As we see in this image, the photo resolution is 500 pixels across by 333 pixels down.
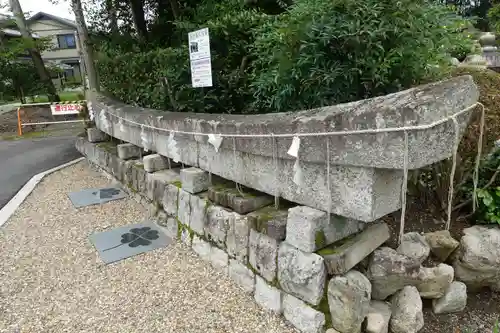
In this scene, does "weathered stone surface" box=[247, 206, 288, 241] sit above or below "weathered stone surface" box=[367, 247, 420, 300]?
above

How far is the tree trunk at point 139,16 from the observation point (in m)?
6.25

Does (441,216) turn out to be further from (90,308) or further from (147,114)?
(147,114)

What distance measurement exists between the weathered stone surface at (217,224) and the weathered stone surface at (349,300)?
94cm

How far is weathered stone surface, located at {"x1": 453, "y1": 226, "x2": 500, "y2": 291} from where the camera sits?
2.21 meters

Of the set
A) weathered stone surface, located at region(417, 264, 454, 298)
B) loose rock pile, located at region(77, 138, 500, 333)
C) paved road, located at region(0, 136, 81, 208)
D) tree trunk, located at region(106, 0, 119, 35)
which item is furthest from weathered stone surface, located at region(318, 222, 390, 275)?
tree trunk, located at region(106, 0, 119, 35)

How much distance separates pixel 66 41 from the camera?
30812mm

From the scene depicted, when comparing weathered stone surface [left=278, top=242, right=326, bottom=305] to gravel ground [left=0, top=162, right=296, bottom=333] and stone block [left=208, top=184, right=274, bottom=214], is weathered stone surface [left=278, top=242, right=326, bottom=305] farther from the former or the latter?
stone block [left=208, top=184, right=274, bottom=214]

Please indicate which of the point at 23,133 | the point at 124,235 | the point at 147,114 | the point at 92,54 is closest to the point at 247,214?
the point at 124,235

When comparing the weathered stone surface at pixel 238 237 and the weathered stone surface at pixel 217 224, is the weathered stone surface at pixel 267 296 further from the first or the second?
the weathered stone surface at pixel 217 224

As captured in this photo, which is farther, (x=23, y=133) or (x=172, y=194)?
(x=23, y=133)

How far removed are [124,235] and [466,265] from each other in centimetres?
291

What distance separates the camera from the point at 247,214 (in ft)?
8.04

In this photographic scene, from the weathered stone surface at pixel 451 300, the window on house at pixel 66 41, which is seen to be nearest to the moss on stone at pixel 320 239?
the weathered stone surface at pixel 451 300

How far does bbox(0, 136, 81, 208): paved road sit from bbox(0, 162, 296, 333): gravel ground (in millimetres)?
1846
